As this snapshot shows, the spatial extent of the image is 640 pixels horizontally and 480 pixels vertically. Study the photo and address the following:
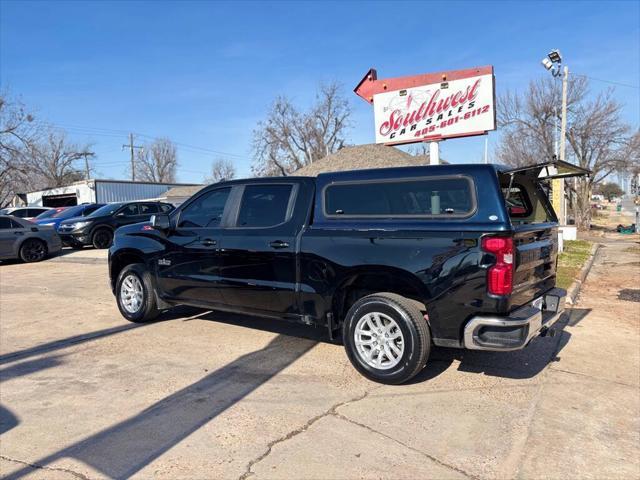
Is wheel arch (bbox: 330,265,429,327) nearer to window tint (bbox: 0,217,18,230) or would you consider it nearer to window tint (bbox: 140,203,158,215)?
window tint (bbox: 0,217,18,230)

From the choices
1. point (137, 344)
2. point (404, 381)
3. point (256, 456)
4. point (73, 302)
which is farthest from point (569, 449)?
point (73, 302)

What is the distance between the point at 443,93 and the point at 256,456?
1080 centimetres

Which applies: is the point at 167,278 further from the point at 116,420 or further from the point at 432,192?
the point at 432,192

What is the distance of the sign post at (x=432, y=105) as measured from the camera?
38.6 ft

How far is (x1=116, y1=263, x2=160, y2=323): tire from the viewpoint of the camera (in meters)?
6.46

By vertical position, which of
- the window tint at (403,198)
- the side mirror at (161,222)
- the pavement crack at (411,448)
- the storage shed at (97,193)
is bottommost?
the pavement crack at (411,448)

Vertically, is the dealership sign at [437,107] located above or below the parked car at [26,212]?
above

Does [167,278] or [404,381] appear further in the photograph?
[167,278]

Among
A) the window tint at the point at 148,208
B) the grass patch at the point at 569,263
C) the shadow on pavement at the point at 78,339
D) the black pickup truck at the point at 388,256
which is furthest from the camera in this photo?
the window tint at the point at 148,208

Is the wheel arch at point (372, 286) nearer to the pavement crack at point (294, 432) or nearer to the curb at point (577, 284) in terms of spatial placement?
the pavement crack at point (294, 432)

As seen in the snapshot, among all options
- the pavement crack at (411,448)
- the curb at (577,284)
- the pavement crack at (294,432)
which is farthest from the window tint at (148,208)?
the pavement crack at (411,448)

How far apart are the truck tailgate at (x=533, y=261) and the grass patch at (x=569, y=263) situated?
419 centimetres

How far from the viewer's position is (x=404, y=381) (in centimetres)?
440

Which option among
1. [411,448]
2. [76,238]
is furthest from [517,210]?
[76,238]
